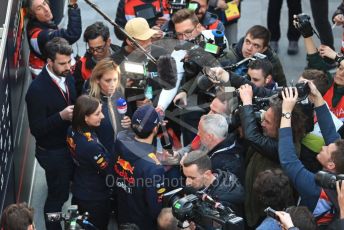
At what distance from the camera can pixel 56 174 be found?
673 centimetres

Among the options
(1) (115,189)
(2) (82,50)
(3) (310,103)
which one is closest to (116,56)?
(1) (115,189)

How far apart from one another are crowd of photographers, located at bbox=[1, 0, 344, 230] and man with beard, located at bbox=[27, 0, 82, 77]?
11mm

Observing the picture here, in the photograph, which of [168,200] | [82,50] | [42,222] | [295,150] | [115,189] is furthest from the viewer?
[82,50]

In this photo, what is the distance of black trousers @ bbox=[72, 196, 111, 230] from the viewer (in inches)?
248

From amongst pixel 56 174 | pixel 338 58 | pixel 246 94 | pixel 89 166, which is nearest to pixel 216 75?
pixel 246 94

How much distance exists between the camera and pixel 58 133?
6.65m

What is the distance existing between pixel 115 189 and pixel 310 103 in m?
1.67

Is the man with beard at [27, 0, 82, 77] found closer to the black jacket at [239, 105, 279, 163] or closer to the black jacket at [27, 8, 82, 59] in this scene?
the black jacket at [27, 8, 82, 59]

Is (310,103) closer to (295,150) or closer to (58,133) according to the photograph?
(295,150)

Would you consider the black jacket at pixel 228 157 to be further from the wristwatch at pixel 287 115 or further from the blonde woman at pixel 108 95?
the blonde woman at pixel 108 95

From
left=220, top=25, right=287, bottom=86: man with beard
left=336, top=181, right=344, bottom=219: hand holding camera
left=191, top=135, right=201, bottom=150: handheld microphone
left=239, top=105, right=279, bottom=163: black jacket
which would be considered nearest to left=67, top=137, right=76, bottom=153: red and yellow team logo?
left=191, top=135, right=201, bottom=150: handheld microphone

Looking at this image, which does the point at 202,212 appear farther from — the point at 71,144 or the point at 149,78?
the point at 149,78

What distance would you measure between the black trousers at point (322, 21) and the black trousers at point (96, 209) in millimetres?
3821

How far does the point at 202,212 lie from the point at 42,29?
10.5ft
